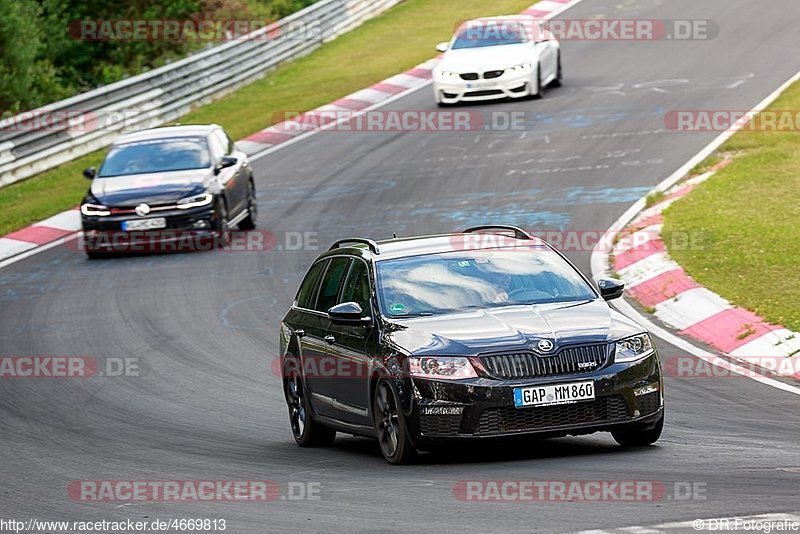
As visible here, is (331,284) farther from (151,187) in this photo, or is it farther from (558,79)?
(558,79)

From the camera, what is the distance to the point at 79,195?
27.0 m

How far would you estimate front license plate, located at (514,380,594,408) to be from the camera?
30.8 ft

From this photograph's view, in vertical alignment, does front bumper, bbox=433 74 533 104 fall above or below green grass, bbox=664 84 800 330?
below

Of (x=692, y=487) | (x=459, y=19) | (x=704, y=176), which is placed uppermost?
(x=692, y=487)

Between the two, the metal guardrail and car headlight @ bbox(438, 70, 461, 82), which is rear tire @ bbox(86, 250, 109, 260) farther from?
car headlight @ bbox(438, 70, 461, 82)

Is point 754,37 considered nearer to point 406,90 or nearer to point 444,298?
point 406,90

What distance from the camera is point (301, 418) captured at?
38.6ft

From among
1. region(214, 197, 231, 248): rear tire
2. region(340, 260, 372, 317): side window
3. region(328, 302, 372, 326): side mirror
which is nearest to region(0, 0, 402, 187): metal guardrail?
region(214, 197, 231, 248): rear tire

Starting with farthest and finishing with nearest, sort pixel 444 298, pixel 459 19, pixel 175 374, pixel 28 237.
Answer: pixel 459 19, pixel 28 237, pixel 175 374, pixel 444 298

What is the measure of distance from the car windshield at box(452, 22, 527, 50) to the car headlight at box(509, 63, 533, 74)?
0.81m

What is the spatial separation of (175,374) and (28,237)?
9887 millimetres

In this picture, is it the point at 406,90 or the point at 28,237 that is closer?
the point at 28,237

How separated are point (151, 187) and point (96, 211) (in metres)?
0.86

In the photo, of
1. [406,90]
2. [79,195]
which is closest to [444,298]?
[79,195]
